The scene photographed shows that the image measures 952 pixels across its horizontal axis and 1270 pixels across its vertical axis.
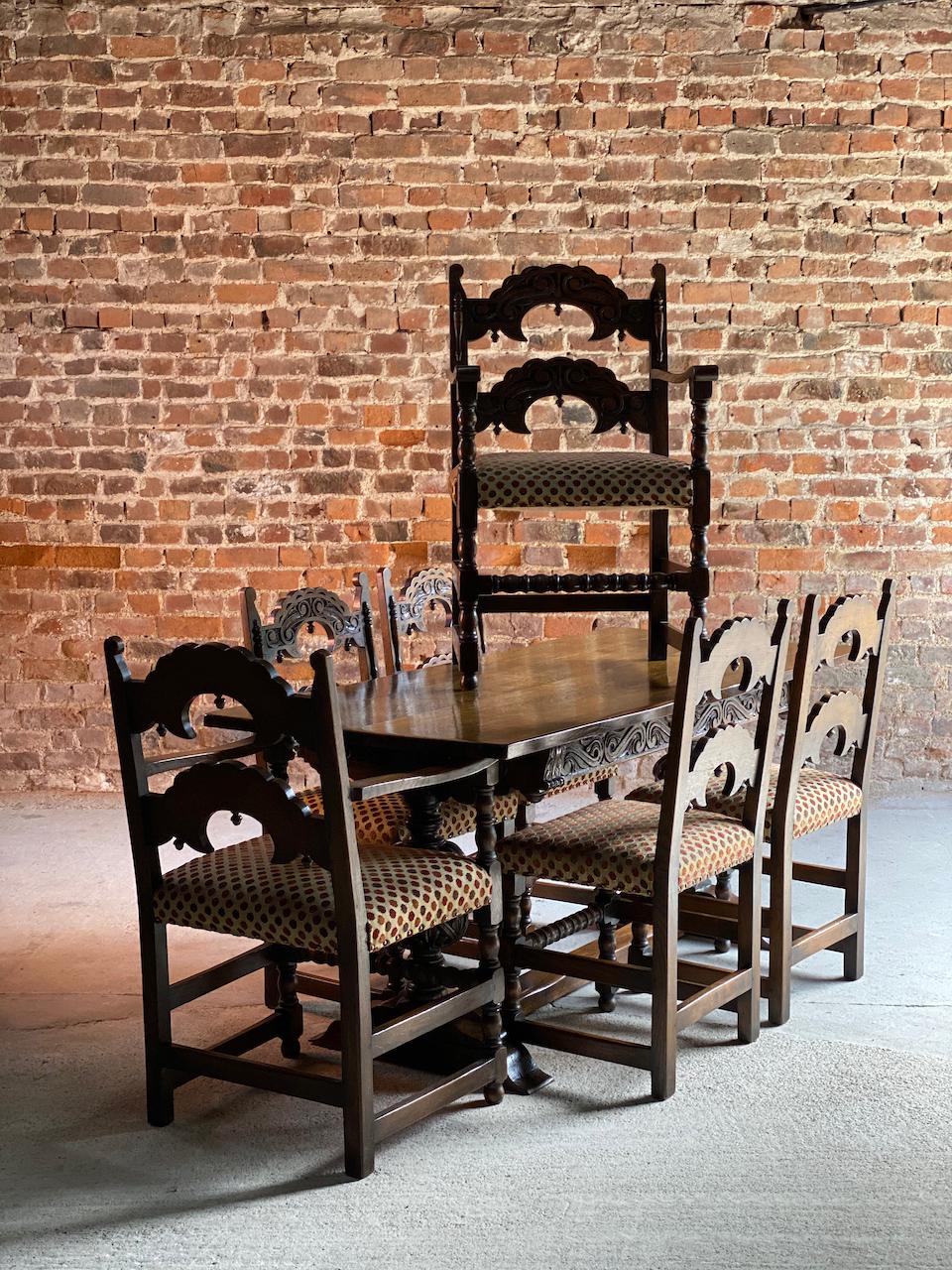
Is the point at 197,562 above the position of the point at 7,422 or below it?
below

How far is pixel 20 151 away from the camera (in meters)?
5.67

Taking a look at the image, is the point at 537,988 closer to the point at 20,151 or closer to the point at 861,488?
the point at 861,488

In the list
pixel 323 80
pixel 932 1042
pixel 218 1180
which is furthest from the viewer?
pixel 323 80

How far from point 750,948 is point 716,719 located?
1.89 feet

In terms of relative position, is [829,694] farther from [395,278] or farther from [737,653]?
[395,278]

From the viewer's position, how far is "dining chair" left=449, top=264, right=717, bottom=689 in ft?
11.4

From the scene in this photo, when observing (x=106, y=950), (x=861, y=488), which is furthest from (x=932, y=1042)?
(x=861, y=488)

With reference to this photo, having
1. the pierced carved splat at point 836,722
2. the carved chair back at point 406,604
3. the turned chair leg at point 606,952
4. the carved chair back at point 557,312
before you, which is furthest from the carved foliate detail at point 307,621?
the pierced carved splat at point 836,722

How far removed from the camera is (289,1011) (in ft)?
10.5

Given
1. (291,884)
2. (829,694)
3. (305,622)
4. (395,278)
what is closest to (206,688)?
(291,884)

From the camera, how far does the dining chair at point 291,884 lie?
2.54m

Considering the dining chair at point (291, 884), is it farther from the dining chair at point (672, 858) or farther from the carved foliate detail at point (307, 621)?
Answer: the carved foliate detail at point (307, 621)

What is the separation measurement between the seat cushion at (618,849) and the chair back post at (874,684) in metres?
0.65

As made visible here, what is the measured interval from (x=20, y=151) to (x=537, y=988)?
4109 millimetres
